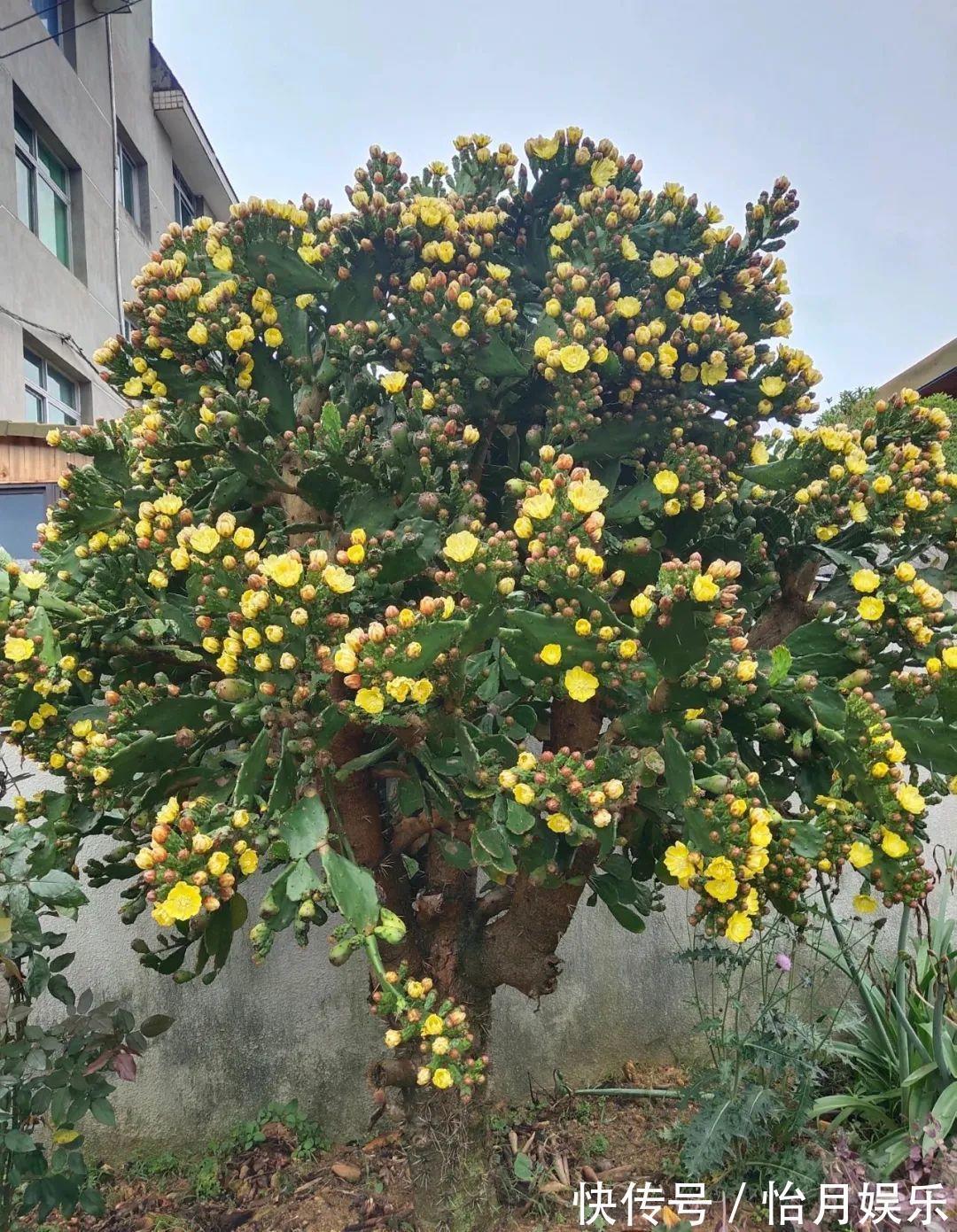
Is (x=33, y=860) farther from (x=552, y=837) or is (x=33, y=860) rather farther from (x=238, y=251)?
(x=238, y=251)

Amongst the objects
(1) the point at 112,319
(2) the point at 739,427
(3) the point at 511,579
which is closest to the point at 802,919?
(3) the point at 511,579

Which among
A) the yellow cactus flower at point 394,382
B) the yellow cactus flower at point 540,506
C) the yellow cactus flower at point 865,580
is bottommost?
the yellow cactus flower at point 865,580

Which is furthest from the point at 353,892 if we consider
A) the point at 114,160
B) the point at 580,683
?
the point at 114,160

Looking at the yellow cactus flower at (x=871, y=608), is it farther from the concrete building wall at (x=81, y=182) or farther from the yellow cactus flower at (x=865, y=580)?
the concrete building wall at (x=81, y=182)

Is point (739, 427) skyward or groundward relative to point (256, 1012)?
skyward

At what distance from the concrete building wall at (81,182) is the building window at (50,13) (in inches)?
4.6

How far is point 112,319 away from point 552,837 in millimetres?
8242

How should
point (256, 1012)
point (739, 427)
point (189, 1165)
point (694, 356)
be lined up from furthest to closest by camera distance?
point (256, 1012), point (189, 1165), point (739, 427), point (694, 356)

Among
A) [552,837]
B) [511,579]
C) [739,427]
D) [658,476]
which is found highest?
[739,427]

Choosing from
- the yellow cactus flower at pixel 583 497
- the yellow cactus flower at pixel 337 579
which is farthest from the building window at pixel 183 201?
the yellow cactus flower at pixel 583 497

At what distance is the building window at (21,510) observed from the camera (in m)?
4.72

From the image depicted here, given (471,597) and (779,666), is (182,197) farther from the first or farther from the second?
(779,666)

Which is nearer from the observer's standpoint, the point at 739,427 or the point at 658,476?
the point at 658,476

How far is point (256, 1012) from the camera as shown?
9.15 ft
